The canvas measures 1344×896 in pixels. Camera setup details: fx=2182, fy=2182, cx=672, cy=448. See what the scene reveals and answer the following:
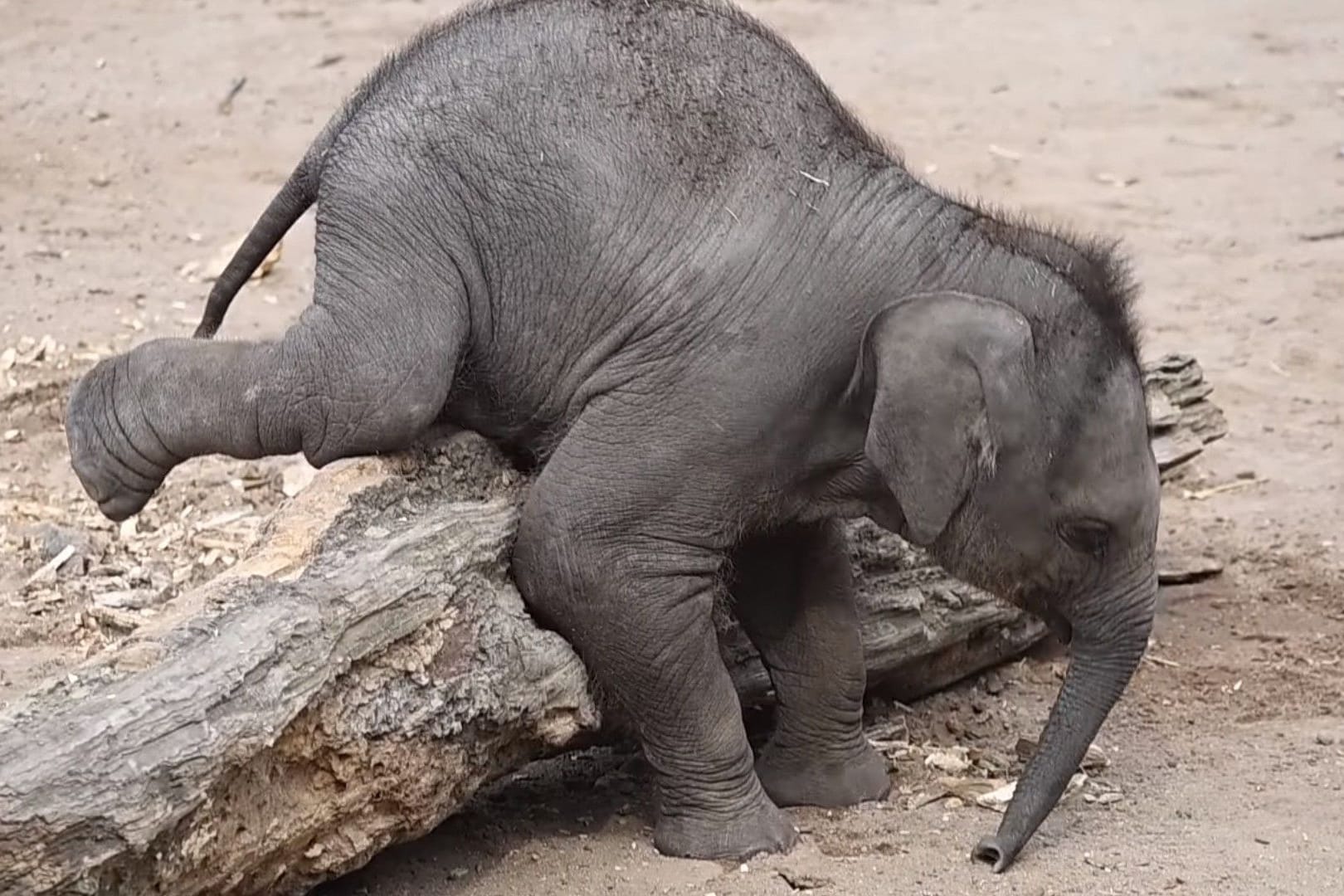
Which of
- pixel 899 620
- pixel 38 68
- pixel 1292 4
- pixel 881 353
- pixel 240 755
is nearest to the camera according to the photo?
pixel 240 755

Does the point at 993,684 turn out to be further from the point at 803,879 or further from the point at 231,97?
the point at 231,97

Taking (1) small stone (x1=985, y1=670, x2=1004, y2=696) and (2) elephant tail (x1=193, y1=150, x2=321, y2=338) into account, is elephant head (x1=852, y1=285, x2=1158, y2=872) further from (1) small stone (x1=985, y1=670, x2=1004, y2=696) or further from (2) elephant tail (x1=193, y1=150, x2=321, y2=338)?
(2) elephant tail (x1=193, y1=150, x2=321, y2=338)

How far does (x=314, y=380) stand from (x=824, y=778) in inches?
68.2

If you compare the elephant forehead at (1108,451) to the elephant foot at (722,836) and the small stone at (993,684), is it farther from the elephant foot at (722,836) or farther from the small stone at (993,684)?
the small stone at (993,684)

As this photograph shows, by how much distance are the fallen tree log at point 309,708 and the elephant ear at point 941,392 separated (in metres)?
0.96

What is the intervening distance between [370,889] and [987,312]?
1.96 metres

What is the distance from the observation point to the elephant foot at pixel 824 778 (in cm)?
580

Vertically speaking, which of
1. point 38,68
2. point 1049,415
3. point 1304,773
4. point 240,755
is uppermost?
point 1049,415

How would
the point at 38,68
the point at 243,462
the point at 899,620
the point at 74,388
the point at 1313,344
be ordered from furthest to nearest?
1. the point at 38,68
2. the point at 1313,344
3. the point at 243,462
4. the point at 899,620
5. the point at 74,388

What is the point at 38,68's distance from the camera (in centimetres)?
1341

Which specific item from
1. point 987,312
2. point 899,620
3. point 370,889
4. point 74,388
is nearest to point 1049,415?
point 987,312

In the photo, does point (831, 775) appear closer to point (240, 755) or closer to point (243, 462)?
point (240, 755)

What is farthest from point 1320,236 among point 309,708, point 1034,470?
point 309,708

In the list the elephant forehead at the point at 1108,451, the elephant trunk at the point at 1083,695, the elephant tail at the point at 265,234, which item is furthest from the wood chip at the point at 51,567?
the elephant forehead at the point at 1108,451
